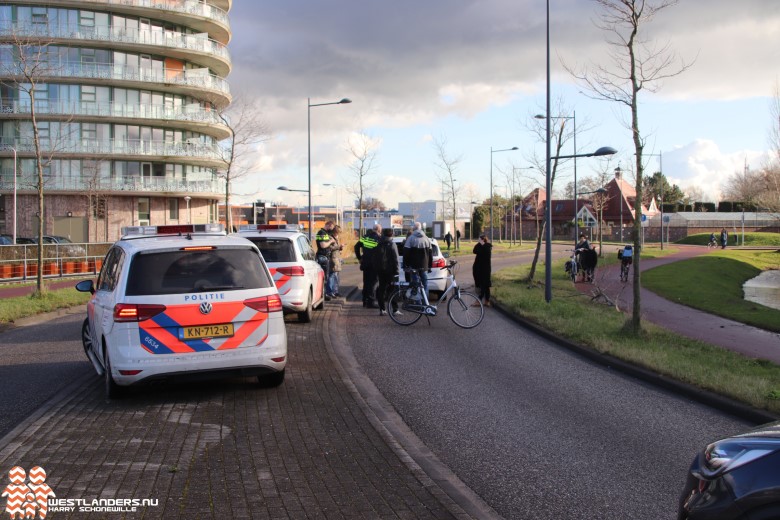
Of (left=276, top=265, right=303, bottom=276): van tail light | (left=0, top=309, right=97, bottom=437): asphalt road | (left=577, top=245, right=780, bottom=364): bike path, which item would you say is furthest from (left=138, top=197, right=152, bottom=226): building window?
(left=276, top=265, right=303, bottom=276): van tail light

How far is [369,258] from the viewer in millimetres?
15062

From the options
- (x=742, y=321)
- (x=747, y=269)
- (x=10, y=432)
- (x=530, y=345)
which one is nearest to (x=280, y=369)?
(x=10, y=432)

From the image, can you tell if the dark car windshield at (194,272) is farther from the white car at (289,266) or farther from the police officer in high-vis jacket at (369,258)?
the police officer in high-vis jacket at (369,258)

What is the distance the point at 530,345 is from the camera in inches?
447

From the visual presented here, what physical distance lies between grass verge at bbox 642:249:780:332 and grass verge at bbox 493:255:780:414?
196 inches

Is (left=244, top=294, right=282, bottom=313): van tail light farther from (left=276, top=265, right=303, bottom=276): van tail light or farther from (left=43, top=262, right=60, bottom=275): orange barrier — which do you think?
(left=43, top=262, right=60, bottom=275): orange barrier

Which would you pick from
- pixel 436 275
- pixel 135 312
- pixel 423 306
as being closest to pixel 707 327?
pixel 436 275

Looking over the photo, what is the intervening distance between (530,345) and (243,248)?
19.3 feet

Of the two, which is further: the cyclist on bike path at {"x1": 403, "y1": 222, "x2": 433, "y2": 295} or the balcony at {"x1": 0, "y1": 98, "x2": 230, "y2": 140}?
the balcony at {"x1": 0, "y1": 98, "x2": 230, "y2": 140}

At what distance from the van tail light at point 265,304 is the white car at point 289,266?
4.95 metres

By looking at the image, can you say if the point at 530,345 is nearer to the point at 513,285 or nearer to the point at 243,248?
the point at 243,248

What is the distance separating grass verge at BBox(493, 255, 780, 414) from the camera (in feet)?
25.3

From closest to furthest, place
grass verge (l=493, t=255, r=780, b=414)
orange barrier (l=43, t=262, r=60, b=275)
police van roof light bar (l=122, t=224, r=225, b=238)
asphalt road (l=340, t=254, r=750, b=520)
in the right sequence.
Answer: asphalt road (l=340, t=254, r=750, b=520) < grass verge (l=493, t=255, r=780, b=414) < police van roof light bar (l=122, t=224, r=225, b=238) < orange barrier (l=43, t=262, r=60, b=275)

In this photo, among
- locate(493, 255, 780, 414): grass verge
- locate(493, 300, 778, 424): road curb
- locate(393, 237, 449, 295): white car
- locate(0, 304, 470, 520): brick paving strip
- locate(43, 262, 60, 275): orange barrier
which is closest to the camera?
locate(0, 304, 470, 520): brick paving strip
